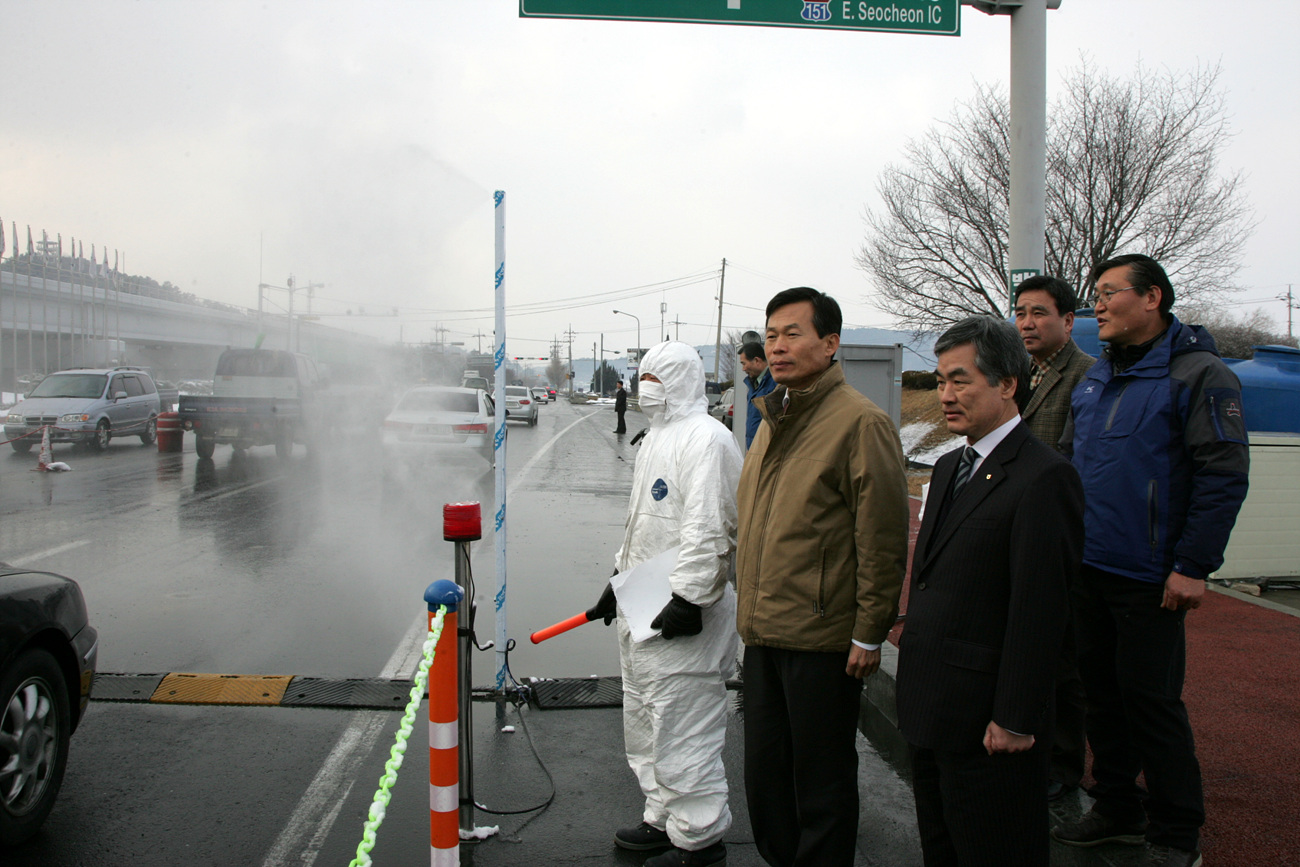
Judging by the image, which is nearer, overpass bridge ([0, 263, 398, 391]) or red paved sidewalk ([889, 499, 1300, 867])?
red paved sidewalk ([889, 499, 1300, 867])

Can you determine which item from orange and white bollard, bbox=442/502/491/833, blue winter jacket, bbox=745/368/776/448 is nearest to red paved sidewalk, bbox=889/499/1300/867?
blue winter jacket, bbox=745/368/776/448

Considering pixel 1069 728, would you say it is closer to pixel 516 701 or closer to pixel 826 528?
pixel 826 528

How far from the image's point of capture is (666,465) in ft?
11.0

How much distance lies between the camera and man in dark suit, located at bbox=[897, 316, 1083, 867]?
2201 millimetres

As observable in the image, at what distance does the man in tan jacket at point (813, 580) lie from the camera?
260 cm

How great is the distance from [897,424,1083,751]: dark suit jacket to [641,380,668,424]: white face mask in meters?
1.27

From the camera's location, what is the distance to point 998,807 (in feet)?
7.50

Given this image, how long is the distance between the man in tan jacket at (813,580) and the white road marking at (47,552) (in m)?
8.08

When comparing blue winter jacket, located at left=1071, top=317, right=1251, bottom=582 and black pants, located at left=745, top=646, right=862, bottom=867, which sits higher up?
blue winter jacket, located at left=1071, top=317, right=1251, bottom=582

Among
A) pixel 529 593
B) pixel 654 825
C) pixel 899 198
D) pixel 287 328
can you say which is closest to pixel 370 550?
pixel 529 593

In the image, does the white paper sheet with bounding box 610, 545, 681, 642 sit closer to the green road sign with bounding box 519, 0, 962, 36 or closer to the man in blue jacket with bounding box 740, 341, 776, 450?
the man in blue jacket with bounding box 740, 341, 776, 450

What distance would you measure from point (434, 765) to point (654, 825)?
1297mm

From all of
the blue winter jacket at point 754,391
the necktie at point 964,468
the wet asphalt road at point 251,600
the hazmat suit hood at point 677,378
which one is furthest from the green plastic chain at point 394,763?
the blue winter jacket at point 754,391

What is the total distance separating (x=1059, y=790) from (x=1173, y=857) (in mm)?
716
